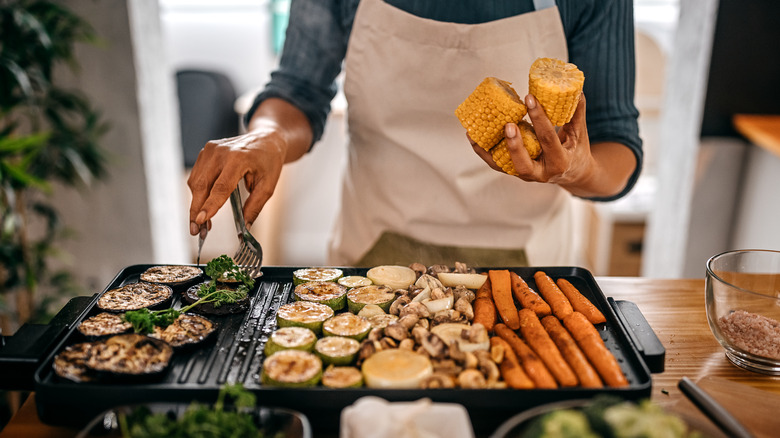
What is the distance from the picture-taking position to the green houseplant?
2.54 metres

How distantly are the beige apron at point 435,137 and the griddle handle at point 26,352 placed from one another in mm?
1131

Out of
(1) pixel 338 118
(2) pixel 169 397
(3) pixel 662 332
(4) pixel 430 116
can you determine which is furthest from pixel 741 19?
(2) pixel 169 397

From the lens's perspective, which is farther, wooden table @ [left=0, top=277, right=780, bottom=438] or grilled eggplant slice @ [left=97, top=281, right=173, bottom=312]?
grilled eggplant slice @ [left=97, top=281, right=173, bottom=312]

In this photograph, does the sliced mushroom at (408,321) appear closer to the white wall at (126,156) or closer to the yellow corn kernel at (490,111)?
the yellow corn kernel at (490,111)

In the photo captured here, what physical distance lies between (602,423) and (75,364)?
3.14 ft

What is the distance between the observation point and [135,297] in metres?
1.40

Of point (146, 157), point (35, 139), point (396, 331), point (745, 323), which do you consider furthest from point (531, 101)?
point (146, 157)

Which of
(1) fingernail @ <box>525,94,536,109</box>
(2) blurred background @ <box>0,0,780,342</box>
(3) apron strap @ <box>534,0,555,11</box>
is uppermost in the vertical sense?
(3) apron strap @ <box>534,0,555,11</box>

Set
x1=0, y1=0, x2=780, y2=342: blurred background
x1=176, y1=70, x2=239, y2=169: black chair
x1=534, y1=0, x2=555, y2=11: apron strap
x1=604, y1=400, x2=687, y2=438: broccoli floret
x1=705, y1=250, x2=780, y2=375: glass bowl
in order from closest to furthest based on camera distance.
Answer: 1. x1=604, y1=400, x2=687, y2=438: broccoli floret
2. x1=705, y1=250, x2=780, y2=375: glass bowl
3. x1=534, y1=0, x2=555, y2=11: apron strap
4. x1=0, y1=0, x2=780, y2=342: blurred background
5. x1=176, y1=70, x2=239, y2=169: black chair

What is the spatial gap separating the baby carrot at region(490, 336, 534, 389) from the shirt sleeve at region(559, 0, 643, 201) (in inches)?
35.8

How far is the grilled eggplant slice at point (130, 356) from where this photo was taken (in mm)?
1097

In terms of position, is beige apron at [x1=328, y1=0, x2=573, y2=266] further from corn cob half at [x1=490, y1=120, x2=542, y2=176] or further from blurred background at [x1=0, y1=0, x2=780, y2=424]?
blurred background at [x1=0, y1=0, x2=780, y2=424]

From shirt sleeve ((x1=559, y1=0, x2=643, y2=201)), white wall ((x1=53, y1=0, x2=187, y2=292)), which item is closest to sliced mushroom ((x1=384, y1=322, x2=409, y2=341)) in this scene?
shirt sleeve ((x1=559, y1=0, x2=643, y2=201))

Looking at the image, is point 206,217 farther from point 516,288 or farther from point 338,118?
point 338,118
